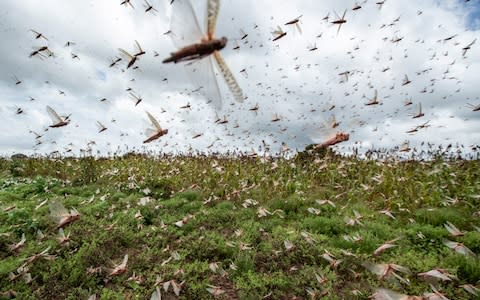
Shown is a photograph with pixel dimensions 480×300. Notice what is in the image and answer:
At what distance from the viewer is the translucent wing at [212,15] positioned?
105 centimetres

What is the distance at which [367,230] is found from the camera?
5902mm

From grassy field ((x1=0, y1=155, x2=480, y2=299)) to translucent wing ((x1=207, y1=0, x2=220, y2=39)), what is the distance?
2.09 meters

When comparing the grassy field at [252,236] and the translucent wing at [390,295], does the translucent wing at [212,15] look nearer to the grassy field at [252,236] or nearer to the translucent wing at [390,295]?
the translucent wing at [390,295]

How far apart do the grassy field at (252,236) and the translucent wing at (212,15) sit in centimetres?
209

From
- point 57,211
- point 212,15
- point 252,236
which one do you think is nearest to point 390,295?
point 212,15

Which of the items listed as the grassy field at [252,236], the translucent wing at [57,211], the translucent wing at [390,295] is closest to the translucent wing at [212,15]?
the translucent wing at [390,295]

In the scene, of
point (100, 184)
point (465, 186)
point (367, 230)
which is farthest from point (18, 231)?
point (465, 186)

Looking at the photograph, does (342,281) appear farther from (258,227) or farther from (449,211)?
(449,211)

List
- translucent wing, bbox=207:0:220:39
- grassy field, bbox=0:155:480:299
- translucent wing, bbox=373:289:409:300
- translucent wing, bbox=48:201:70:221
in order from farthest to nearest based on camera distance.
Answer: grassy field, bbox=0:155:480:299 < translucent wing, bbox=48:201:70:221 < translucent wing, bbox=373:289:409:300 < translucent wing, bbox=207:0:220:39

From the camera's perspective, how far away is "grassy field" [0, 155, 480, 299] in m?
4.51

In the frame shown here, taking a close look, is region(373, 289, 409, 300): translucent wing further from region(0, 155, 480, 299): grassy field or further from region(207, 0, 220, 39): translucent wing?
region(207, 0, 220, 39): translucent wing

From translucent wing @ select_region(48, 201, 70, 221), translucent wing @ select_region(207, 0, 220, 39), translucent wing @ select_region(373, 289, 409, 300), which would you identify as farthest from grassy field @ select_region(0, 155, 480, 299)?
translucent wing @ select_region(207, 0, 220, 39)

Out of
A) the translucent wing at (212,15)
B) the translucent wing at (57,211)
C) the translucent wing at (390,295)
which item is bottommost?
the translucent wing at (390,295)

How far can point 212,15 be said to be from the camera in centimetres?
106
